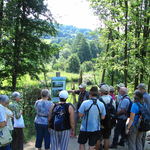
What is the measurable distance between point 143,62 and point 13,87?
7364mm

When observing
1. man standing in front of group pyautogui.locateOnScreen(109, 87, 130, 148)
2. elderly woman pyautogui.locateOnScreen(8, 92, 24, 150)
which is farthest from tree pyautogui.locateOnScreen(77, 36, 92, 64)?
elderly woman pyautogui.locateOnScreen(8, 92, 24, 150)

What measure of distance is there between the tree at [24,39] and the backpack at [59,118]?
15.0 ft

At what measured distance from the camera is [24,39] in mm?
7906

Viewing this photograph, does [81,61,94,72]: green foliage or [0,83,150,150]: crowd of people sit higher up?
[81,61,94,72]: green foliage

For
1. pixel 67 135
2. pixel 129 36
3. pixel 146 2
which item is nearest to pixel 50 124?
pixel 67 135

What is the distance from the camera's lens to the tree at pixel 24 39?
23.3 feet

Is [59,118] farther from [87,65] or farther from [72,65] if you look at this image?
[72,65]

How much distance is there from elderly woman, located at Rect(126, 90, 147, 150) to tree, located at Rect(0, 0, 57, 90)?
516 cm

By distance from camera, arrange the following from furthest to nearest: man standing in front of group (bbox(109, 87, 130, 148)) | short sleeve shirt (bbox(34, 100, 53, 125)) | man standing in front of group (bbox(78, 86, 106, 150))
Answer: man standing in front of group (bbox(109, 87, 130, 148)), short sleeve shirt (bbox(34, 100, 53, 125)), man standing in front of group (bbox(78, 86, 106, 150))

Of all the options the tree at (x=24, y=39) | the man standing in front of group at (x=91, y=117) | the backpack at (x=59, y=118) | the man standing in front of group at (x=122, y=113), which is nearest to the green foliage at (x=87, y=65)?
the tree at (x=24, y=39)

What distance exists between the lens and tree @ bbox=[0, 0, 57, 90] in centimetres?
710

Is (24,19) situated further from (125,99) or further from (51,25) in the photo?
(125,99)

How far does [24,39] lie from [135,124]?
21.2 ft

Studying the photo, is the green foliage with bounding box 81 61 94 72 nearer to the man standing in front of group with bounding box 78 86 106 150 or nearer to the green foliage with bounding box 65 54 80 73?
the man standing in front of group with bounding box 78 86 106 150
